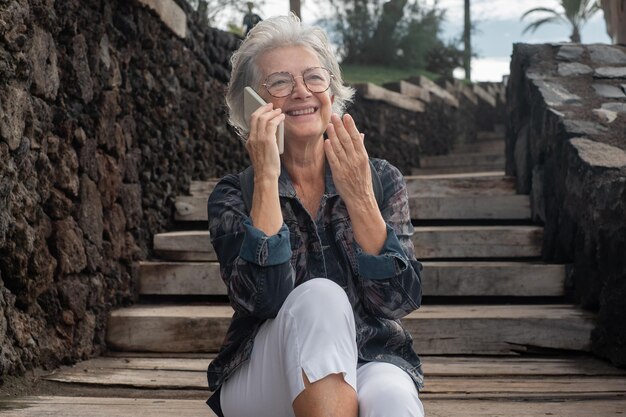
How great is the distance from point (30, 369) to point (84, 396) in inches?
9.5

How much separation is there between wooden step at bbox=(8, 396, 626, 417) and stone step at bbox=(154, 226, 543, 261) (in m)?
1.48

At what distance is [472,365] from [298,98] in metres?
1.64

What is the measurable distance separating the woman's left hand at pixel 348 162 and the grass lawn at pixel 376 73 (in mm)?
7858

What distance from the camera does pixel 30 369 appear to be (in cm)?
300

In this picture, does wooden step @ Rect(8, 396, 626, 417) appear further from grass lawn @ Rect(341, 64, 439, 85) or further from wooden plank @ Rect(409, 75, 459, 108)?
grass lawn @ Rect(341, 64, 439, 85)

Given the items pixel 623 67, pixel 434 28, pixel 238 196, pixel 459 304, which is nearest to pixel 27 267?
pixel 238 196

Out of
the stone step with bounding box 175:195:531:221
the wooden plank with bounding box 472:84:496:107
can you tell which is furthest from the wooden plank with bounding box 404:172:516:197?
the wooden plank with bounding box 472:84:496:107

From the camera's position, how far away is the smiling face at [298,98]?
2113 mm

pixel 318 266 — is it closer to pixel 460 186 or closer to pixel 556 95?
pixel 556 95

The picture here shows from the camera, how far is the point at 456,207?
4750 millimetres

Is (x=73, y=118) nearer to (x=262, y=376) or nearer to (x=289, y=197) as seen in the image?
(x=289, y=197)

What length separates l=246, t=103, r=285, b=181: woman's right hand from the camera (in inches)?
78.3

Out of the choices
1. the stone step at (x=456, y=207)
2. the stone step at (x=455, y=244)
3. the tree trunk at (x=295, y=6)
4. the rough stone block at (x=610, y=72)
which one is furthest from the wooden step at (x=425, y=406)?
the tree trunk at (x=295, y=6)

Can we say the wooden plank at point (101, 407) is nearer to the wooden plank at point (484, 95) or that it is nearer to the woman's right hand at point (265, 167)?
the woman's right hand at point (265, 167)
